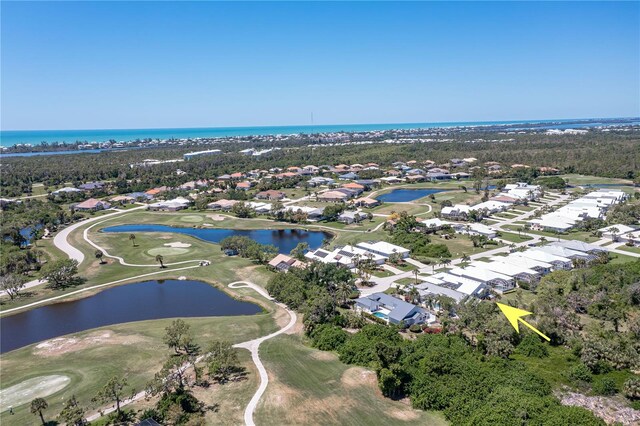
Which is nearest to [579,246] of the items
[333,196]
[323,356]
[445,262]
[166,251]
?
[445,262]

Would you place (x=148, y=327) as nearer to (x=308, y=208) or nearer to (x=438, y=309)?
(x=438, y=309)

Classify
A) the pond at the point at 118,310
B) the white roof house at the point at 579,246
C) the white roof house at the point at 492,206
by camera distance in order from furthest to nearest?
the white roof house at the point at 492,206 < the white roof house at the point at 579,246 < the pond at the point at 118,310

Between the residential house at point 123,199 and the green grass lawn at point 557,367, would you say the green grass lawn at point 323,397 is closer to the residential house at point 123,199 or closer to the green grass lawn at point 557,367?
the green grass lawn at point 557,367

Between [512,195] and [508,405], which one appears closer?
[508,405]

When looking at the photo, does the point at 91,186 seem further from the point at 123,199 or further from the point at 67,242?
the point at 67,242

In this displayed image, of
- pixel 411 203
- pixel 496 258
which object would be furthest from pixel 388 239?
pixel 411 203

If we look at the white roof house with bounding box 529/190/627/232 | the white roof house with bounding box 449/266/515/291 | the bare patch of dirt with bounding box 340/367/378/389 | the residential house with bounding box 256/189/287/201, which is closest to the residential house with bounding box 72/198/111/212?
the residential house with bounding box 256/189/287/201

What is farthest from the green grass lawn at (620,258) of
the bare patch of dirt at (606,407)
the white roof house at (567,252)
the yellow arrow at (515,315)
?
the bare patch of dirt at (606,407)
